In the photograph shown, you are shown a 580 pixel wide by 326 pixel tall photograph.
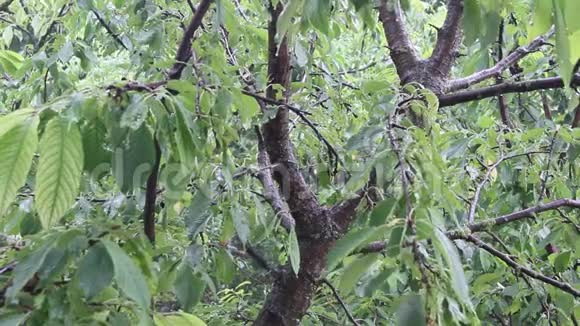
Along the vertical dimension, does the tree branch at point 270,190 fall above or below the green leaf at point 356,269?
above

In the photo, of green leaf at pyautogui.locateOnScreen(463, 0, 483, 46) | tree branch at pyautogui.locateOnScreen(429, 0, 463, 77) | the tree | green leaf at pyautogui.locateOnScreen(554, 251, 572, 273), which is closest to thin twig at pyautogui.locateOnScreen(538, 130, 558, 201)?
the tree

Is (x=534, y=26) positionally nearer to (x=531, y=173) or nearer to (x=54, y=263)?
(x=54, y=263)

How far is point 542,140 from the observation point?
1312mm

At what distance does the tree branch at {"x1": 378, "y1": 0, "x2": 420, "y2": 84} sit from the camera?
4.00ft

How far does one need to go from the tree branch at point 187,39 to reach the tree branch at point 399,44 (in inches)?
19.6

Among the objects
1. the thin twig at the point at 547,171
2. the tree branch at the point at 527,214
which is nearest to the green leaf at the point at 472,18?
the tree branch at the point at 527,214

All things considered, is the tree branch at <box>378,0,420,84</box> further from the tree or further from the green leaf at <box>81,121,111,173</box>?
the green leaf at <box>81,121,111,173</box>

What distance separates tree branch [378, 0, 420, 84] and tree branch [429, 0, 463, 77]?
42 mm

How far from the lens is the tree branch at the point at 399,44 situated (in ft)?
4.00

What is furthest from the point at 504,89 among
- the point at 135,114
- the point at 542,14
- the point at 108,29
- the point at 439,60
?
the point at 108,29

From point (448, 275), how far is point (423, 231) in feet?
0.17

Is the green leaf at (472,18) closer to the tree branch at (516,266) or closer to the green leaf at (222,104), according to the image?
the green leaf at (222,104)

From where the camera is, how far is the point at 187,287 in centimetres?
88

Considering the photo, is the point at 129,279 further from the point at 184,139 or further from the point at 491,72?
the point at 491,72
